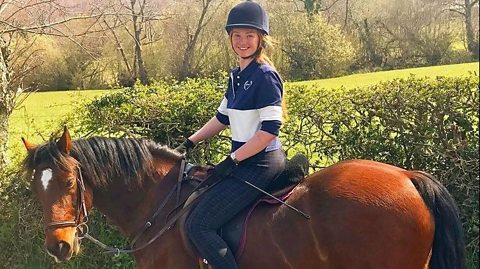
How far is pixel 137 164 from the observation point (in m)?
3.48

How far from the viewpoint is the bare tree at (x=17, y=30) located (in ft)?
19.4

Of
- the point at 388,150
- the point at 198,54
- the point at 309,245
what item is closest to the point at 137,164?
the point at 309,245

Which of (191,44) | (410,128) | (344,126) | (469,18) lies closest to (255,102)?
(344,126)

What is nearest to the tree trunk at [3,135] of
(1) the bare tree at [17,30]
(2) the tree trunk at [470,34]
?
(1) the bare tree at [17,30]

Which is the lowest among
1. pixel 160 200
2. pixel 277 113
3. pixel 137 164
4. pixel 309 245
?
pixel 309 245

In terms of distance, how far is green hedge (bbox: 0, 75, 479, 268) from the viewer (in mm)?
4992

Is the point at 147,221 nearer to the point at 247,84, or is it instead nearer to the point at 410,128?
the point at 247,84

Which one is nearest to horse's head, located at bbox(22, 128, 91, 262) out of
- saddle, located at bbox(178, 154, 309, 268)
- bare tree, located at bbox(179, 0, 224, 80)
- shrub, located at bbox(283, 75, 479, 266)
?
saddle, located at bbox(178, 154, 309, 268)

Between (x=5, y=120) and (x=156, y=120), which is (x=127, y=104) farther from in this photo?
(x=5, y=120)

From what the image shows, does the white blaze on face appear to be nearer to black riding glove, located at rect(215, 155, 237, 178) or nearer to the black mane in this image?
the black mane

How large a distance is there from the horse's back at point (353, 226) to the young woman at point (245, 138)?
213 mm

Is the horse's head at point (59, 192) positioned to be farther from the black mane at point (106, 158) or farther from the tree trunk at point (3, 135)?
the tree trunk at point (3, 135)

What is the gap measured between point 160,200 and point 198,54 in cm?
1307

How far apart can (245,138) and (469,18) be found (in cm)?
2051
